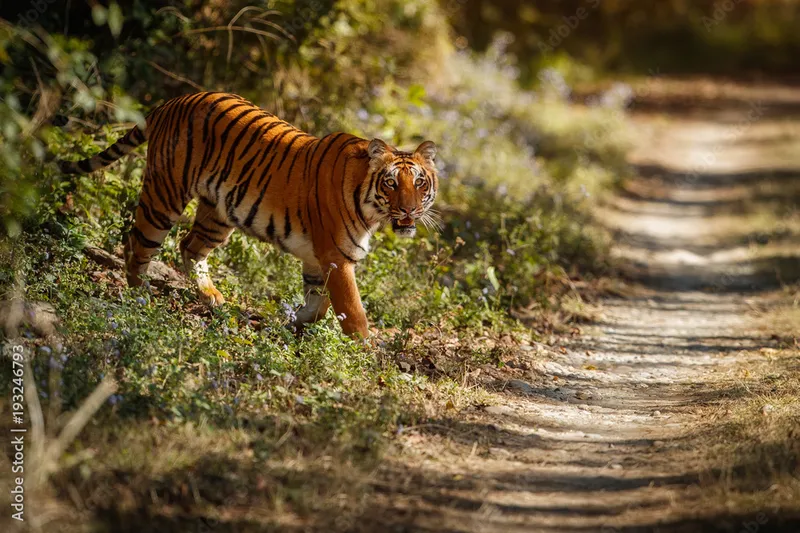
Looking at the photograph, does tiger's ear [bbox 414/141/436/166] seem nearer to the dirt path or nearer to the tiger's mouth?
the tiger's mouth

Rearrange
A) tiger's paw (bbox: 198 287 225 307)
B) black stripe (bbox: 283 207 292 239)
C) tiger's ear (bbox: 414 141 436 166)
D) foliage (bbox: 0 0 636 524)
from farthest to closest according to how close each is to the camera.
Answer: tiger's paw (bbox: 198 287 225 307)
black stripe (bbox: 283 207 292 239)
tiger's ear (bbox: 414 141 436 166)
foliage (bbox: 0 0 636 524)

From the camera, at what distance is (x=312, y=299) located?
6137 millimetres

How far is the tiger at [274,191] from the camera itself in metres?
5.69

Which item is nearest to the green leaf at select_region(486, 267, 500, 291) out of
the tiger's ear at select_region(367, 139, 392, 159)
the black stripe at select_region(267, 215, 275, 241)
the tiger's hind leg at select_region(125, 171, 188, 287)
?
the tiger's ear at select_region(367, 139, 392, 159)

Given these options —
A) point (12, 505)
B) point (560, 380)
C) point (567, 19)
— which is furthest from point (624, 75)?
point (12, 505)

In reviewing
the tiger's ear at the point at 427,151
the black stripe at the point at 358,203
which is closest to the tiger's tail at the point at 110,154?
the black stripe at the point at 358,203

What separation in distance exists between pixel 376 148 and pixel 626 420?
217 cm

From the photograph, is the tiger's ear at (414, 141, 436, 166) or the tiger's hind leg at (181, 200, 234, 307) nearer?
the tiger's ear at (414, 141, 436, 166)

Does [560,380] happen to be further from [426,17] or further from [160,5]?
[426,17]

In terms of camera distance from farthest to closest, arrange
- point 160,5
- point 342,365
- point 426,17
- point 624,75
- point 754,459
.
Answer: point 624,75, point 426,17, point 160,5, point 342,365, point 754,459

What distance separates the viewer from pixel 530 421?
5418mm

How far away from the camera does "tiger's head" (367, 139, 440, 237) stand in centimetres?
558

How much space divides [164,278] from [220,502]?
9.19ft

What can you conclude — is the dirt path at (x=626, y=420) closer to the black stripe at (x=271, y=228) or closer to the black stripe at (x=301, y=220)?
the black stripe at (x=301, y=220)
